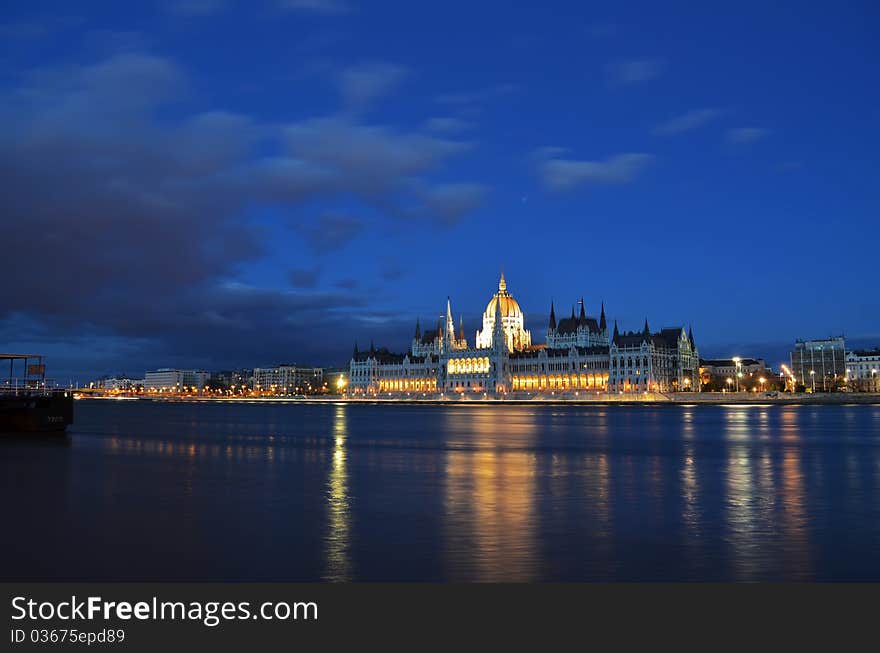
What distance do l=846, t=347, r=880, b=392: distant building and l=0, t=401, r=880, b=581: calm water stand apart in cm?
15939

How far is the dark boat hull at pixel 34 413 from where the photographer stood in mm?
46062

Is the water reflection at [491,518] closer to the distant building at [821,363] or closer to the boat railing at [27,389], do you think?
the boat railing at [27,389]

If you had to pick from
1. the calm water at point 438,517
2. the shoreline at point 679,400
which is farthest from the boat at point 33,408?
the shoreline at point 679,400

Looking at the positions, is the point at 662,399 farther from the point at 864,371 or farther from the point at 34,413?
the point at 34,413

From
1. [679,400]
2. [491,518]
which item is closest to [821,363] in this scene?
[679,400]

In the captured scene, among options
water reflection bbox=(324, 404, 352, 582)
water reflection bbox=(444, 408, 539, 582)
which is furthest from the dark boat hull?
water reflection bbox=(444, 408, 539, 582)

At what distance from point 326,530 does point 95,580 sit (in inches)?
193

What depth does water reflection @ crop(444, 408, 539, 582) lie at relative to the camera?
1221 centimetres

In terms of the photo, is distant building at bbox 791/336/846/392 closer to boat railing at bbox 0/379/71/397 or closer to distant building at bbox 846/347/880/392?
distant building at bbox 846/347/880/392

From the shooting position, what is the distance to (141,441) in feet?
147

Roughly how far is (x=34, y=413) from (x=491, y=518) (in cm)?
3861

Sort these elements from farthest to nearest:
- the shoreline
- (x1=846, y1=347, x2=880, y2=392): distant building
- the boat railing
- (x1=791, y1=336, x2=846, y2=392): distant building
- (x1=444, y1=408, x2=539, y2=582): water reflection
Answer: (x1=791, y1=336, x2=846, y2=392): distant building
(x1=846, y1=347, x2=880, y2=392): distant building
the shoreline
the boat railing
(x1=444, y1=408, x2=539, y2=582): water reflection

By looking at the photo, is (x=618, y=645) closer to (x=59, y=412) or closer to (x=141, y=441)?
(x=141, y=441)

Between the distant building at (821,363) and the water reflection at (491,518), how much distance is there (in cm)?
17023
